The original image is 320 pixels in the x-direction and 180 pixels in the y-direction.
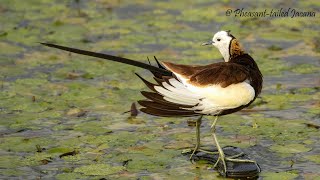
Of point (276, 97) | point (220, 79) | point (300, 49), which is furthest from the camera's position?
point (300, 49)

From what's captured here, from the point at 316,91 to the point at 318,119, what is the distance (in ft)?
2.60

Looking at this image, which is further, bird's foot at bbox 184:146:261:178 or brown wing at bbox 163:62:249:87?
bird's foot at bbox 184:146:261:178

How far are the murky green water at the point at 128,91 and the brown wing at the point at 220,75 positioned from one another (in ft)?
2.65

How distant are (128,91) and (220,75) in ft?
7.80

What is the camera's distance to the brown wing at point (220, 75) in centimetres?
647

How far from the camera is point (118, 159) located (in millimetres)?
6984

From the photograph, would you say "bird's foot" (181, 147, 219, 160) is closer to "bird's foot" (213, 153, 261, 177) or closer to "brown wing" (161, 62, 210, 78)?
"bird's foot" (213, 153, 261, 177)

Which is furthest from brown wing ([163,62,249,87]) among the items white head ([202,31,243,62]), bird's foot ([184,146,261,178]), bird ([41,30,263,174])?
bird's foot ([184,146,261,178])

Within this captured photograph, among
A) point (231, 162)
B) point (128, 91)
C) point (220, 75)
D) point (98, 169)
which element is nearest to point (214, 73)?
point (220, 75)

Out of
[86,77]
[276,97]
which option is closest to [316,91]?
[276,97]

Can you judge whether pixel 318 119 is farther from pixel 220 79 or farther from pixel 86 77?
pixel 86 77

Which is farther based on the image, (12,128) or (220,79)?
(12,128)

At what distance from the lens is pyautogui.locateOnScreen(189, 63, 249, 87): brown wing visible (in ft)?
21.2

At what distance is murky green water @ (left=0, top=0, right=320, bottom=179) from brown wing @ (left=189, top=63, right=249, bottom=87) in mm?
807
